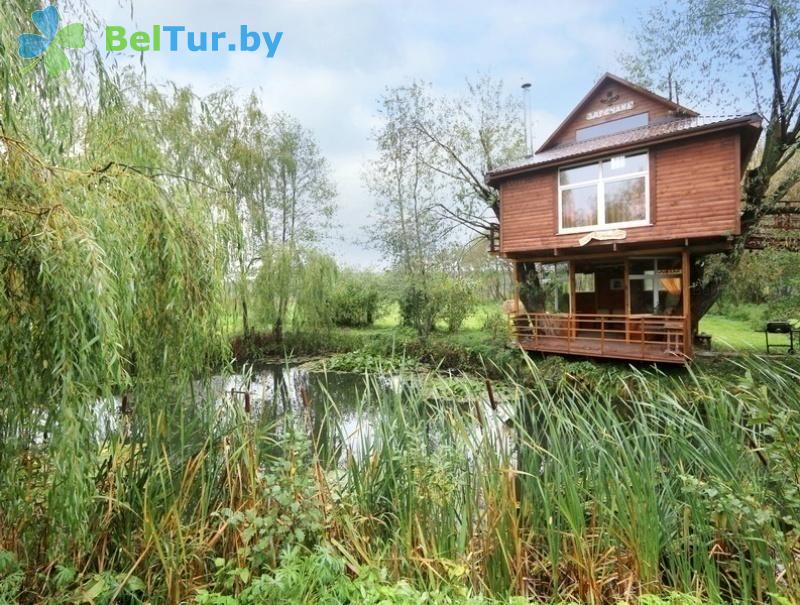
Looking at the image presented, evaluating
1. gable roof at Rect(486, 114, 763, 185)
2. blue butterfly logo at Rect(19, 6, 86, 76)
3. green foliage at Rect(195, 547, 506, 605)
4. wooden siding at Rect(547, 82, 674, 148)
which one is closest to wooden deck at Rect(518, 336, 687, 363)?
gable roof at Rect(486, 114, 763, 185)

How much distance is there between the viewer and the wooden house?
790 cm

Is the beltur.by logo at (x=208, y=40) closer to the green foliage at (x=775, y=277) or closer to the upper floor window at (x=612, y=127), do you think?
the green foliage at (x=775, y=277)

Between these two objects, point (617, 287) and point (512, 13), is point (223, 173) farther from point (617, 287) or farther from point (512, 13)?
point (617, 287)

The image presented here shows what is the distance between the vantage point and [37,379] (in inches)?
57.2

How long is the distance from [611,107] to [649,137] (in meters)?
3.09

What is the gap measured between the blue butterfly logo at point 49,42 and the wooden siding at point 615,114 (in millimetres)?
11558

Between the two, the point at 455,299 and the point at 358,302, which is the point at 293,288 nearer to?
the point at 455,299

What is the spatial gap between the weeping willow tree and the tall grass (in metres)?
0.05

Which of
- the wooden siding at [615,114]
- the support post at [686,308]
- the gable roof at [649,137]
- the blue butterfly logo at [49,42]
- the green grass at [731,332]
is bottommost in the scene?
the green grass at [731,332]

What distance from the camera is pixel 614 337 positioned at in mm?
10102

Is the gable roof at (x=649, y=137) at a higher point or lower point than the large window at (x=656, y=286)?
higher

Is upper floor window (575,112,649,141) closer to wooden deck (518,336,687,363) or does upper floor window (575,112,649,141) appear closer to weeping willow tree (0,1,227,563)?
wooden deck (518,336,687,363)

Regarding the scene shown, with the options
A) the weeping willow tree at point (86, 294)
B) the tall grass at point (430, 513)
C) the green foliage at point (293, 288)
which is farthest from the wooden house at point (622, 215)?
the weeping willow tree at point (86, 294)

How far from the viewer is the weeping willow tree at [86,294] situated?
140 centimetres
